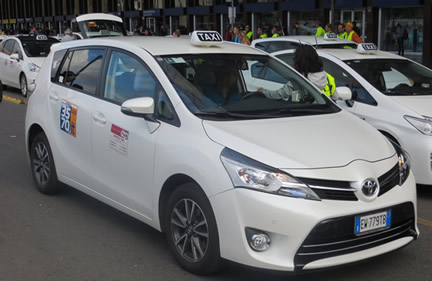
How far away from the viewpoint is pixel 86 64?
555 centimetres

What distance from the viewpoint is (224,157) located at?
3.81m

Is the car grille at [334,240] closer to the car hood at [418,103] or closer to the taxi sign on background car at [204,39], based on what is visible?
the taxi sign on background car at [204,39]

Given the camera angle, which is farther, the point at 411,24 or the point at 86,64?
the point at 411,24

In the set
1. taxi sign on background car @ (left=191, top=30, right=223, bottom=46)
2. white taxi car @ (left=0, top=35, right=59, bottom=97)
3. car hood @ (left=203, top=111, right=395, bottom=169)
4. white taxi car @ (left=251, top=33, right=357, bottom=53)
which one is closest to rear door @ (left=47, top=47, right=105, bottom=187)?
taxi sign on background car @ (left=191, top=30, right=223, bottom=46)

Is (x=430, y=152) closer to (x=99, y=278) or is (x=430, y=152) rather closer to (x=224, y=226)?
(x=224, y=226)

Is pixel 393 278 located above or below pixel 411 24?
below

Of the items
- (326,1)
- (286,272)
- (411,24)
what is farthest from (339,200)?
(326,1)

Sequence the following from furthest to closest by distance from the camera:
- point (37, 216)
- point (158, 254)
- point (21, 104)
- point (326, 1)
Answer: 1. point (326, 1)
2. point (21, 104)
3. point (37, 216)
4. point (158, 254)

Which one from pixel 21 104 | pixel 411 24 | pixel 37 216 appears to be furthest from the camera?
pixel 411 24

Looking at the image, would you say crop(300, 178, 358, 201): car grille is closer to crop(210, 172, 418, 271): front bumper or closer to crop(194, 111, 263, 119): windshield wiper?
crop(210, 172, 418, 271): front bumper

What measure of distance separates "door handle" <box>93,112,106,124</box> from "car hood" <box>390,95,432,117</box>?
11.3 feet

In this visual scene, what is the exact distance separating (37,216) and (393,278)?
10.9ft

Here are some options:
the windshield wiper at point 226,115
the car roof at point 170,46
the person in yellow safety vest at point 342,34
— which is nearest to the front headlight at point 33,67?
the person in yellow safety vest at point 342,34

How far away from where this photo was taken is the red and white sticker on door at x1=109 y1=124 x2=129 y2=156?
15.3 feet
